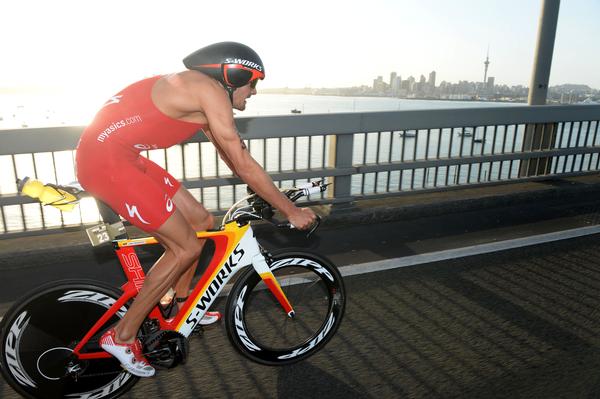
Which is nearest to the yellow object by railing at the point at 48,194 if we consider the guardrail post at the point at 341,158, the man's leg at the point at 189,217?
the man's leg at the point at 189,217

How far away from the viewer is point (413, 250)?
5.38m

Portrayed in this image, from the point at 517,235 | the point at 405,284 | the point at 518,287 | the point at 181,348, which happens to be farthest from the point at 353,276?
the point at 517,235

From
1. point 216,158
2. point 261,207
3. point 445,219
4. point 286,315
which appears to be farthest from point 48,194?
point 445,219

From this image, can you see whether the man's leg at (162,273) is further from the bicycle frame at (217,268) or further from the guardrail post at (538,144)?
the guardrail post at (538,144)

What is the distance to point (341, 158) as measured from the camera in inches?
237

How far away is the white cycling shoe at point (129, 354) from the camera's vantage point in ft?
9.04

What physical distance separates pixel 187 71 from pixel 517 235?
4.82 metres

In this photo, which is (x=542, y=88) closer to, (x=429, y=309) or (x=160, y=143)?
(x=429, y=309)

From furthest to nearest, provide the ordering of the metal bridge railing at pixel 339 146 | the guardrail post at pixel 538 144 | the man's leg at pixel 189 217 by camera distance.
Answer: the guardrail post at pixel 538 144 → the metal bridge railing at pixel 339 146 → the man's leg at pixel 189 217

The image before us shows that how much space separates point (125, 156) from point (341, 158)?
11.9 feet

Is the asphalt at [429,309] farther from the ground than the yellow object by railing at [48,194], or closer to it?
closer to it

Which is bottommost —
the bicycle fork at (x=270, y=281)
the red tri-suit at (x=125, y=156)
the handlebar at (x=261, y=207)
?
the bicycle fork at (x=270, y=281)

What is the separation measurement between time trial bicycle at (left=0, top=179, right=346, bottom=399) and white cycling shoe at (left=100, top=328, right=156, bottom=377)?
0.21 ft

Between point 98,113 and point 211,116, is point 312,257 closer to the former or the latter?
point 211,116
